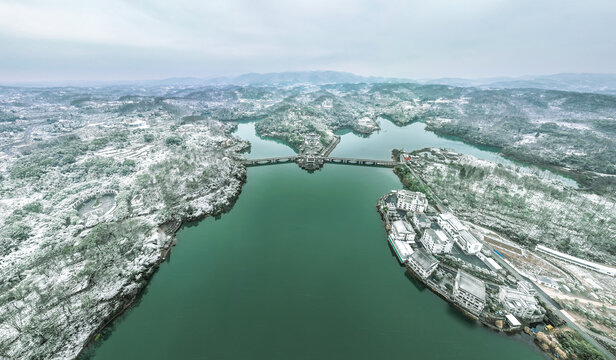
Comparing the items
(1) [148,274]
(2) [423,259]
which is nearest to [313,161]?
(2) [423,259]

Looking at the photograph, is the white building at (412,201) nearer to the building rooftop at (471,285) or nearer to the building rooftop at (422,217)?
the building rooftop at (422,217)

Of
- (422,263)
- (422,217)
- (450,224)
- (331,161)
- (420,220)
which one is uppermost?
(331,161)

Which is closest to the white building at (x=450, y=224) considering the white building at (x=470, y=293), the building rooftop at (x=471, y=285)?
the building rooftop at (x=471, y=285)

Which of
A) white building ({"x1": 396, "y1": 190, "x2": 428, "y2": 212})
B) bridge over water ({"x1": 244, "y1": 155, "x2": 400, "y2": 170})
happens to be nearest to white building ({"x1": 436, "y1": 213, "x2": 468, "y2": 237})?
white building ({"x1": 396, "y1": 190, "x2": 428, "y2": 212})

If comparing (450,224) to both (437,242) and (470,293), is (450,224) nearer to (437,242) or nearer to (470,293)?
(437,242)

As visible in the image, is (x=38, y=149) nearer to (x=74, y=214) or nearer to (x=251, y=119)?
(x=74, y=214)

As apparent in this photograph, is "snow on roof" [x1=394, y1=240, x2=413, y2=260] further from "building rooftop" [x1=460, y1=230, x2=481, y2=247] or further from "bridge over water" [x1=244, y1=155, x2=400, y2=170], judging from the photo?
"bridge over water" [x1=244, y1=155, x2=400, y2=170]
